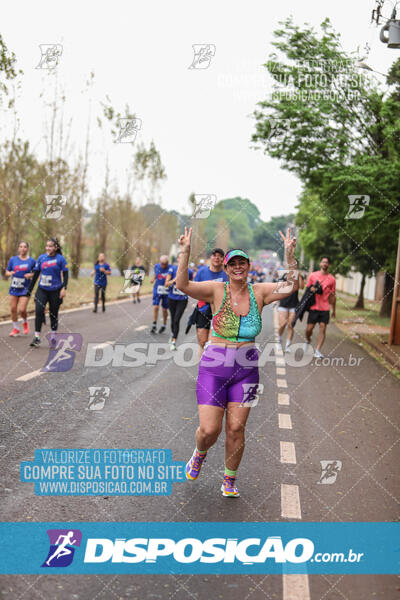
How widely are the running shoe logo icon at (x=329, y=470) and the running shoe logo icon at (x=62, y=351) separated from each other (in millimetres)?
4947

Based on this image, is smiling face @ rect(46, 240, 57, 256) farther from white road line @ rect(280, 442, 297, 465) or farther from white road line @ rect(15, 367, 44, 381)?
white road line @ rect(280, 442, 297, 465)

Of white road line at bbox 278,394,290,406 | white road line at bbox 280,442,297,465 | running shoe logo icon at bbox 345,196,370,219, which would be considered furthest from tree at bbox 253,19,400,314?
white road line at bbox 280,442,297,465

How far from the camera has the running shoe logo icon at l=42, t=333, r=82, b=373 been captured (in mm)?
10164

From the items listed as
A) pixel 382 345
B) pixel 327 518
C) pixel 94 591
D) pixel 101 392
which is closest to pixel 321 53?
pixel 382 345

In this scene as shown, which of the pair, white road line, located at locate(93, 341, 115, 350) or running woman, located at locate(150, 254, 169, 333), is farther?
running woman, located at locate(150, 254, 169, 333)

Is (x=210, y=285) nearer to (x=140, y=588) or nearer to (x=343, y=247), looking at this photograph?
(x=140, y=588)

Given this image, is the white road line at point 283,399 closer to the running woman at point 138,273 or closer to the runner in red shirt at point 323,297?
the runner in red shirt at point 323,297

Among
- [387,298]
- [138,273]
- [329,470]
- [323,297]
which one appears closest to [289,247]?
[329,470]

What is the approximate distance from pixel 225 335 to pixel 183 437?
75.4 inches

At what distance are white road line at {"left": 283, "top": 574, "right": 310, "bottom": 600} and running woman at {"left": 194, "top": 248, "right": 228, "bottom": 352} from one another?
229 inches

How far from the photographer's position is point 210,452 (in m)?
6.15

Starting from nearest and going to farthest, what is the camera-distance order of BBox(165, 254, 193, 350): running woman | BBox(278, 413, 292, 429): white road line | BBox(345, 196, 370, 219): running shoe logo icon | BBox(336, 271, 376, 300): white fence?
BBox(278, 413, 292, 429): white road line
BBox(165, 254, 193, 350): running woman
BBox(345, 196, 370, 219): running shoe logo icon
BBox(336, 271, 376, 300): white fence

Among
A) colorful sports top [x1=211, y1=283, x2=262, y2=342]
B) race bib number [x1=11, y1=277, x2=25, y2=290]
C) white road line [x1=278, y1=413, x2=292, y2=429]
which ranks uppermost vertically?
colorful sports top [x1=211, y1=283, x2=262, y2=342]

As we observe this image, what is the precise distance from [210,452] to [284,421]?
5.34ft
